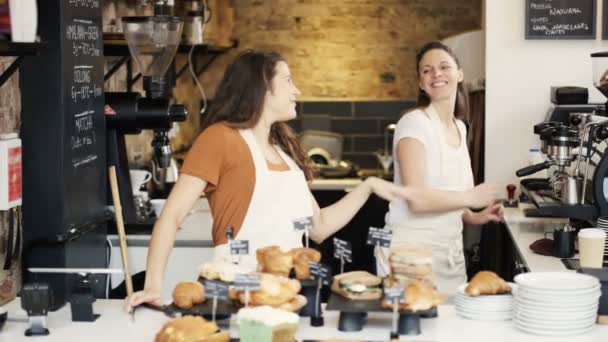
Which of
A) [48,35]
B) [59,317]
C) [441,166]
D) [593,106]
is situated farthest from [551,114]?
[59,317]

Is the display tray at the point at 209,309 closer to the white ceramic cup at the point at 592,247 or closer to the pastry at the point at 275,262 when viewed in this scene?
the pastry at the point at 275,262

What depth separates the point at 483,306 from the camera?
2.99 metres

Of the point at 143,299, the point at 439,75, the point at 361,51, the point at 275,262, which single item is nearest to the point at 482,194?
the point at 439,75

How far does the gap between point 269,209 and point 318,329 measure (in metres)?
0.67

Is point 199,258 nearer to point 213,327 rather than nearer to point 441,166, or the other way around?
point 441,166

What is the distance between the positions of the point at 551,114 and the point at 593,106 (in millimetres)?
219

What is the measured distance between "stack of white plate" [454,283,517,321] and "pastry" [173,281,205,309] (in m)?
0.77

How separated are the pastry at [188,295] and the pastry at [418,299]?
0.50 metres

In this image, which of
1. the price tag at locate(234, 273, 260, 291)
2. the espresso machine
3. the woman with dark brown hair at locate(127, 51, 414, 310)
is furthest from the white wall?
the price tag at locate(234, 273, 260, 291)

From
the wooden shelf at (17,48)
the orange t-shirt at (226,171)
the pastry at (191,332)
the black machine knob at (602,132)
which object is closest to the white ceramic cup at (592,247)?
the black machine knob at (602,132)

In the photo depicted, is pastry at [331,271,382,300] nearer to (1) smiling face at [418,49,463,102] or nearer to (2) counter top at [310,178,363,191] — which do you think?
(1) smiling face at [418,49,463,102]

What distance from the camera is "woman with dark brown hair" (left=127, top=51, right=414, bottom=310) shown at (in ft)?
11.3

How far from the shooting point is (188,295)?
111 inches

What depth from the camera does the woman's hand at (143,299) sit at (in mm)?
3107
